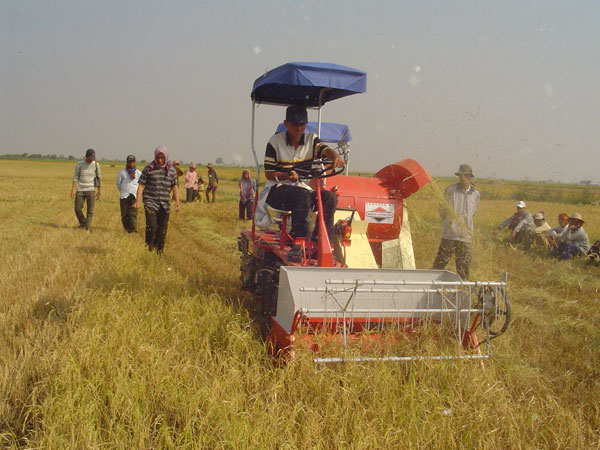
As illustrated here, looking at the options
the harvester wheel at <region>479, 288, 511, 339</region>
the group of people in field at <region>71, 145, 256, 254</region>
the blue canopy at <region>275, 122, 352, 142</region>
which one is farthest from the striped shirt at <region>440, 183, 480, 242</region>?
the blue canopy at <region>275, 122, 352, 142</region>

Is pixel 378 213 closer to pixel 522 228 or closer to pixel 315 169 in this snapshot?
pixel 315 169

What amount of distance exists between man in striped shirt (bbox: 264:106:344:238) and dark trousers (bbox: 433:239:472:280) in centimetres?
271

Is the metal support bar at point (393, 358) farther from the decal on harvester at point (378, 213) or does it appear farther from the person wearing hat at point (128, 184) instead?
the person wearing hat at point (128, 184)

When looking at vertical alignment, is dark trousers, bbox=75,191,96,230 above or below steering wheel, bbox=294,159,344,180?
below

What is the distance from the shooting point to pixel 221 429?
8.78ft

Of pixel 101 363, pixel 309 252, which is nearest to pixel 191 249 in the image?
pixel 309 252

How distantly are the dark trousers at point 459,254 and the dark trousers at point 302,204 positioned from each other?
8.92 feet

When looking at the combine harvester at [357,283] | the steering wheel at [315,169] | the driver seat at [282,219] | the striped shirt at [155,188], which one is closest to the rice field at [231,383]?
the combine harvester at [357,283]

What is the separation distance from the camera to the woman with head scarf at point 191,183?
20.0 metres

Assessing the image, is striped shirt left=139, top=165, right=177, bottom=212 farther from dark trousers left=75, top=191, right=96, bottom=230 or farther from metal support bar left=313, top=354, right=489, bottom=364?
metal support bar left=313, top=354, right=489, bottom=364

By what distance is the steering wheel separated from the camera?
4.92m

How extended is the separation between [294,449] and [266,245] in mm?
2674

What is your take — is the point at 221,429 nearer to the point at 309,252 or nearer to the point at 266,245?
the point at 309,252

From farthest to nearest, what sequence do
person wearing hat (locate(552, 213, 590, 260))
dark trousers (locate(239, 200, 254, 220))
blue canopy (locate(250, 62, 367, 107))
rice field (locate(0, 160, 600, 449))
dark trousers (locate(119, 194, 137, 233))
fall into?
dark trousers (locate(239, 200, 254, 220)) → dark trousers (locate(119, 194, 137, 233)) → person wearing hat (locate(552, 213, 590, 260)) → blue canopy (locate(250, 62, 367, 107)) → rice field (locate(0, 160, 600, 449))
